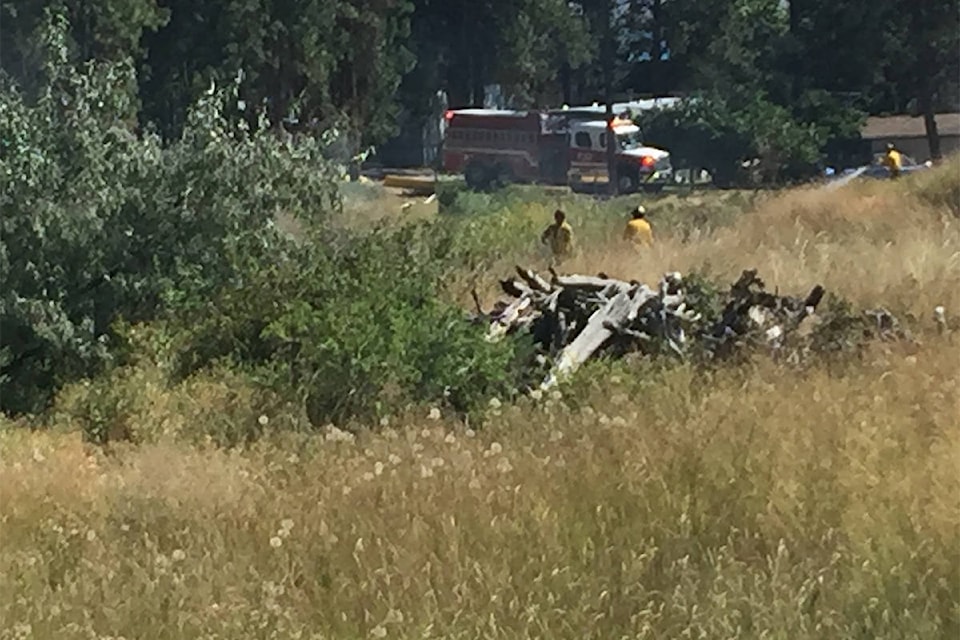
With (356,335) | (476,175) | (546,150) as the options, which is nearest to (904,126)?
(546,150)

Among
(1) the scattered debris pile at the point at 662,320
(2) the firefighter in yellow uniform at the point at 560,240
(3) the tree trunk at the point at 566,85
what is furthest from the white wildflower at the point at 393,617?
(3) the tree trunk at the point at 566,85

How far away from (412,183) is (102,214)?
2334 cm

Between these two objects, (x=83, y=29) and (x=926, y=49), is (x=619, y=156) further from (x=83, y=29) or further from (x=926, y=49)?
(x=83, y=29)

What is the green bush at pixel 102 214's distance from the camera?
944 cm

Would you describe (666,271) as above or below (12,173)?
below

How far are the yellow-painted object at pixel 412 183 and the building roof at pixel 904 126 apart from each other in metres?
10.1

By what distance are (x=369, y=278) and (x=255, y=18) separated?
72.6 ft

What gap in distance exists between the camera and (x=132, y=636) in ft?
12.5

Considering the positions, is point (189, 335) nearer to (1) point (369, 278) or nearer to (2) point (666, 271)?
(1) point (369, 278)

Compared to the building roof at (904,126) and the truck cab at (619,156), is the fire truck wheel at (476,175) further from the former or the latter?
the building roof at (904,126)

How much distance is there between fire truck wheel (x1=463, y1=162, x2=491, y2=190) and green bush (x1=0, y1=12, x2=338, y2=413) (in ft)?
74.9

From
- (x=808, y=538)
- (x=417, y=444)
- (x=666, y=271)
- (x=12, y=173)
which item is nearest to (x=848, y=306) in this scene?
(x=666, y=271)

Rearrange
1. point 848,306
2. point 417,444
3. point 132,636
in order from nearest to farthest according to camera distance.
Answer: point 132,636 → point 417,444 → point 848,306

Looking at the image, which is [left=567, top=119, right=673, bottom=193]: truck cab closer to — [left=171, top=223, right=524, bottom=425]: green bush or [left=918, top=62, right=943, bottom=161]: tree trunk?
[left=918, top=62, right=943, bottom=161]: tree trunk
